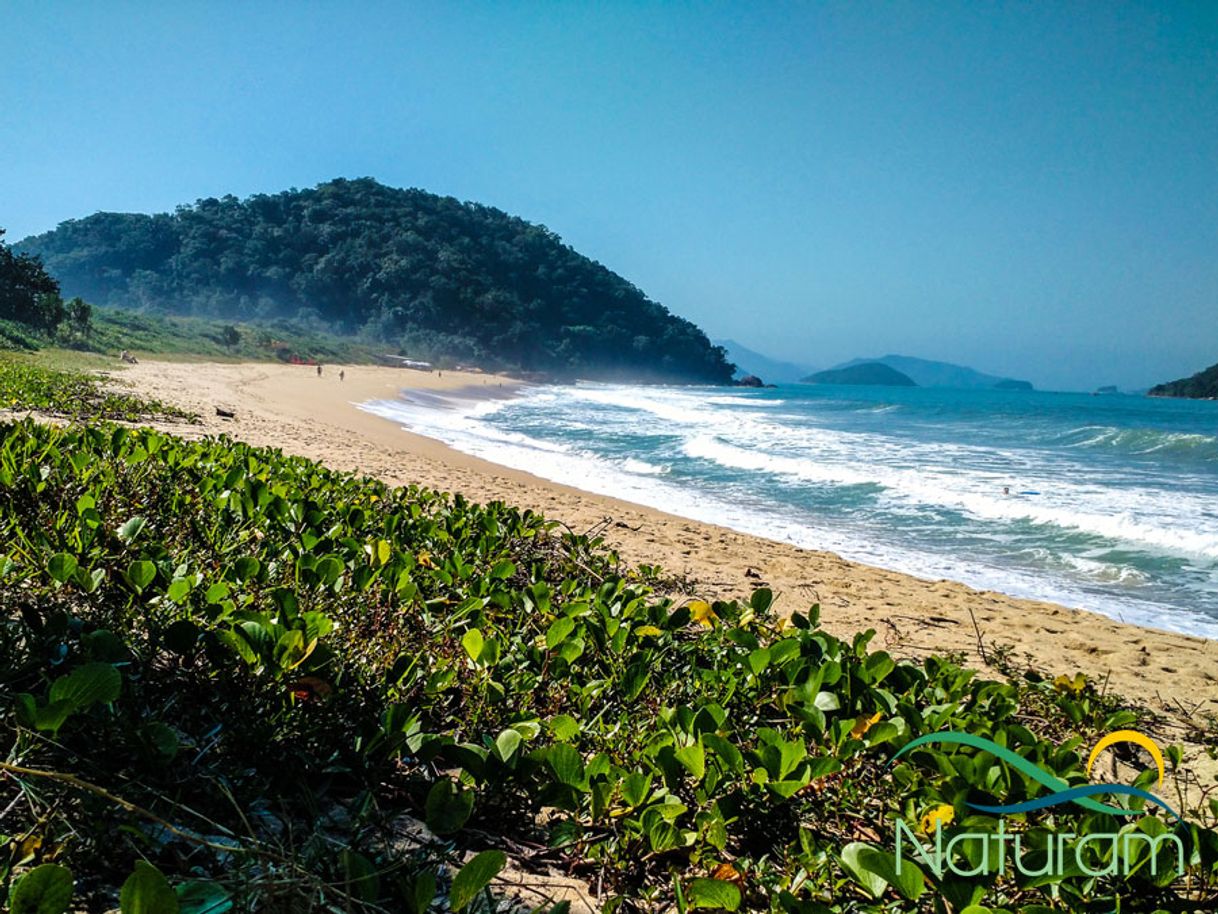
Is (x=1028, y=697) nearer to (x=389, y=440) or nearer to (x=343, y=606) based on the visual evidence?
(x=343, y=606)

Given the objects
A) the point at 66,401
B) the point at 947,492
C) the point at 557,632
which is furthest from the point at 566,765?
the point at 947,492

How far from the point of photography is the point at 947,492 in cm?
1099

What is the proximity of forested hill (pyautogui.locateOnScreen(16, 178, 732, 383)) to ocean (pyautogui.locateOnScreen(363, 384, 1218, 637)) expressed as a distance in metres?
67.9

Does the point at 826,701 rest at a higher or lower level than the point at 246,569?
lower

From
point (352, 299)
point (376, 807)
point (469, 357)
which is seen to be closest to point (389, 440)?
point (376, 807)

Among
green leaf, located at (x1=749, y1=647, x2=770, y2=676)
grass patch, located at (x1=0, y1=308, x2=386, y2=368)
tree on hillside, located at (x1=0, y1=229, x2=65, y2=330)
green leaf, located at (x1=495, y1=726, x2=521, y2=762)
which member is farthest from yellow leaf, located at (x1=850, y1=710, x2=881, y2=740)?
tree on hillside, located at (x1=0, y1=229, x2=65, y2=330)

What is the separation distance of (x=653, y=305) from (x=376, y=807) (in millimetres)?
122829

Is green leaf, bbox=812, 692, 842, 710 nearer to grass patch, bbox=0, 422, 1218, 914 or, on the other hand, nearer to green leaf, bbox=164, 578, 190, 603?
grass patch, bbox=0, 422, 1218, 914

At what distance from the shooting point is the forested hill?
89.9 m

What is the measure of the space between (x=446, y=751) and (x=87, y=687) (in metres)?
0.60

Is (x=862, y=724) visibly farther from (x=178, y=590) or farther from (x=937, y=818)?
(x=178, y=590)

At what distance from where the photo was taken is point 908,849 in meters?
1.24

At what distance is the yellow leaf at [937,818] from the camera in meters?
1.24

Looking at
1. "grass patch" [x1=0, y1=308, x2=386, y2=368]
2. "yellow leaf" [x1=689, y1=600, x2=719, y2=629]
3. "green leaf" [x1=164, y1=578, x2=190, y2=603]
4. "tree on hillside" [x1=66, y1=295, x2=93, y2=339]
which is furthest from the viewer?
"tree on hillside" [x1=66, y1=295, x2=93, y2=339]
